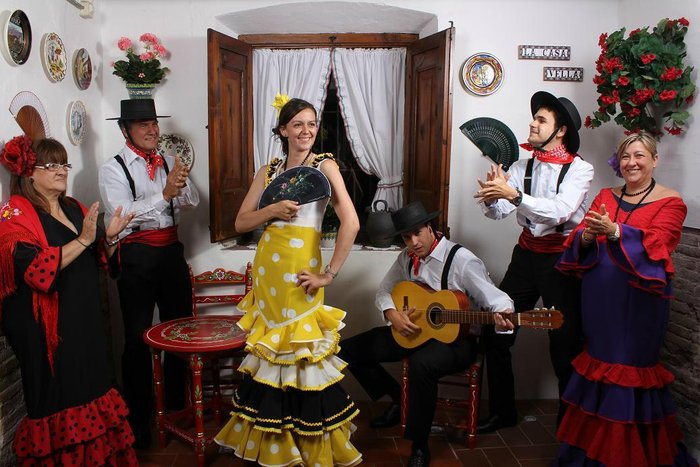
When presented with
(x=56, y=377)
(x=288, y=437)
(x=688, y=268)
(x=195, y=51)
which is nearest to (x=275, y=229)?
Answer: (x=288, y=437)

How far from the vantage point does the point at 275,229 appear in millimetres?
2779

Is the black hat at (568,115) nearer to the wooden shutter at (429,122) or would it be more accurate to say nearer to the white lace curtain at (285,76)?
the wooden shutter at (429,122)

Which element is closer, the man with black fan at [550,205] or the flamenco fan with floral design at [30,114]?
the flamenco fan with floral design at [30,114]

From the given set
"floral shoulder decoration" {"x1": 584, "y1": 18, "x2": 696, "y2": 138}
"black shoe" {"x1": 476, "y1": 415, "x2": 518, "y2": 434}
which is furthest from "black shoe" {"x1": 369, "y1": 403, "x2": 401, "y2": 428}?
"floral shoulder decoration" {"x1": 584, "y1": 18, "x2": 696, "y2": 138}

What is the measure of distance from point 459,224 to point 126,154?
2.35 meters

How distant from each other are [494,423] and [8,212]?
3080mm

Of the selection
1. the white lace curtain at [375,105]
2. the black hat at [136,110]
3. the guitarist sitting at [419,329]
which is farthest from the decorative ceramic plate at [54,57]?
the guitarist sitting at [419,329]

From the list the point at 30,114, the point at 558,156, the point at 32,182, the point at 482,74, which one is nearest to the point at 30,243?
the point at 32,182

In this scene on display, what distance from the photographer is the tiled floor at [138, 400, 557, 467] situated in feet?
11.0

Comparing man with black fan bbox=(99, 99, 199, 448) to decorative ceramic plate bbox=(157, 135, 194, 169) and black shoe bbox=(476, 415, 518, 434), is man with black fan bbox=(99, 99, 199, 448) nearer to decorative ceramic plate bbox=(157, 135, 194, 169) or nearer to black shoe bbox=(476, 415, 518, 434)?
decorative ceramic plate bbox=(157, 135, 194, 169)

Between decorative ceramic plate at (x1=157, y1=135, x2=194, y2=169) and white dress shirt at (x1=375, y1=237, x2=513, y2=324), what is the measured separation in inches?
70.1

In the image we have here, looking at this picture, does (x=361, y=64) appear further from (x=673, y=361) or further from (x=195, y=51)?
(x=673, y=361)

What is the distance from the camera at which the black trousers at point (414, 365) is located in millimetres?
3189

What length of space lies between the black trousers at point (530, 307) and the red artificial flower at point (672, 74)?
1180mm
